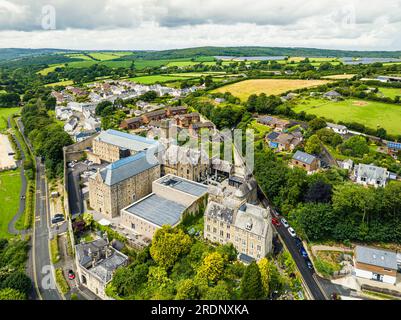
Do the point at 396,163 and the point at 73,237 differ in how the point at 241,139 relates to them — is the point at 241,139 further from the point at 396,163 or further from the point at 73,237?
the point at 73,237

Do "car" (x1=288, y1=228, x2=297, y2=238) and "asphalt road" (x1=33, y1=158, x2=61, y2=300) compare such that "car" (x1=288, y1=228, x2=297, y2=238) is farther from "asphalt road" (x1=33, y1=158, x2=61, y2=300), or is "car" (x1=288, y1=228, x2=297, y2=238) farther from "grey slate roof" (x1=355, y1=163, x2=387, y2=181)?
"asphalt road" (x1=33, y1=158, x2=61, y2=300)

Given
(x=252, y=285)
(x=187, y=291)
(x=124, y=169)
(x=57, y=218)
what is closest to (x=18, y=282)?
(x=57, y=218)

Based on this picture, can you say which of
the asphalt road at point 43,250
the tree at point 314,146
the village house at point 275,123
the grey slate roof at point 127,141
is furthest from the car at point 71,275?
the village house at point 275,123

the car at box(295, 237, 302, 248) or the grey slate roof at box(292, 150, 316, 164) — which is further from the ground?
the grey slate roof at box(292, 150, 316, 164)

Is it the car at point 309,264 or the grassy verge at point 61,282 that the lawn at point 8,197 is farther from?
the car at point 309,264

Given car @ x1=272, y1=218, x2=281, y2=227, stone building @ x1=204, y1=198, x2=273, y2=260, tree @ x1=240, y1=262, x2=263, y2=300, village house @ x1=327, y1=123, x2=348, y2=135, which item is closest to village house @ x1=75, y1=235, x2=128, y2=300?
stone building @ x1=204, y1=198, x2=273, y2=260
